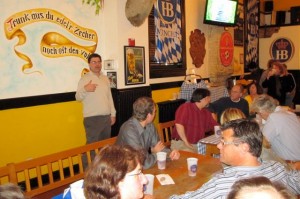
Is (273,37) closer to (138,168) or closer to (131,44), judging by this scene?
(131,44)

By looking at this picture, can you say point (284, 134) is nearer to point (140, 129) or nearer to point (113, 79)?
point (140, 129)

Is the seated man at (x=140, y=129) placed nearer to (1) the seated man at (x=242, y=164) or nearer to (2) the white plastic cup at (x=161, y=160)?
(2) the white plastic cup at (x=161, y=160)

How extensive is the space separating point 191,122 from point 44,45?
200cm

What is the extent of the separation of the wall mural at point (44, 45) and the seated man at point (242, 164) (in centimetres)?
262

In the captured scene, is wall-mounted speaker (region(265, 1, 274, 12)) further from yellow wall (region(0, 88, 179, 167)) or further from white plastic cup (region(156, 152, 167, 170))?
white plastic cup (region(156, 152, 167, 170))

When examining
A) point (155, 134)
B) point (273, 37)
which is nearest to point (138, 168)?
point (155, 134)

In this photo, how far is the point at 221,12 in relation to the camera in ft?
21.1

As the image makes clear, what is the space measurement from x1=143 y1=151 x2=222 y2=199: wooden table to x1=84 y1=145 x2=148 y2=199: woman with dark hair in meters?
0.51

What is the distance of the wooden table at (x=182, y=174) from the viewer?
6.00ft

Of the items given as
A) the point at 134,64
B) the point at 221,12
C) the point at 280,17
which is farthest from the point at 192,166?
the point at 280,17

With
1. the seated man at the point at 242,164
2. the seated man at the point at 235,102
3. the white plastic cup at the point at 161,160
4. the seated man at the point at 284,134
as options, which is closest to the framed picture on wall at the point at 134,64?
the seated man at the point at 235,102

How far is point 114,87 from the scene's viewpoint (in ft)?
15.0

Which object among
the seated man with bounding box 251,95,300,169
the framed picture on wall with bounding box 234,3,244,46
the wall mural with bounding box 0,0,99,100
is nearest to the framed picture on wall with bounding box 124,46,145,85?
the wall mural with bounding box 0,0,99,100

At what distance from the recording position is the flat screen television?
20.4 ft
